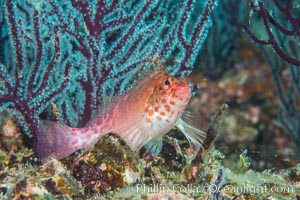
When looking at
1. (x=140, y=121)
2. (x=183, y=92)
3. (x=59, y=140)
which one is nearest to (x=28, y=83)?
(x=59, y=140)

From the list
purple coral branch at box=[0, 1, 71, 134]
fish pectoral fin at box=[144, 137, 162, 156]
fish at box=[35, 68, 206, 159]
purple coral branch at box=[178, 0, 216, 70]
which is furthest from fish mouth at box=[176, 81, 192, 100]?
purple coral branch at box=[0, 1, 71, 134]

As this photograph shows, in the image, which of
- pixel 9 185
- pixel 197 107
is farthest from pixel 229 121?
pixel 9 185

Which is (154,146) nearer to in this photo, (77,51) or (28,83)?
(77,51)

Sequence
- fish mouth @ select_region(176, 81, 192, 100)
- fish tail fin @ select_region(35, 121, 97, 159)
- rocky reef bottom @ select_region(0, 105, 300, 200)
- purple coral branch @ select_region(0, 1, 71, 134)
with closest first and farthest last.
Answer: rocky reef bottom @ select_region(0, 105, 300, 200) → fish mouth @ select_region(176, 81, 192, 100) → fish tail fin @ select_region(35, 121, 97, 159) → purple coral branch @ select_region(0, 1, 71, 134)

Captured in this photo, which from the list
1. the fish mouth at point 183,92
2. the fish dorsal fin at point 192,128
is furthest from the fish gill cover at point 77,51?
the fish mouth at point 183,92

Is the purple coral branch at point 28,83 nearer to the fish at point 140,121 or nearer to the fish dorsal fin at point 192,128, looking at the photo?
the fish at point 140,121

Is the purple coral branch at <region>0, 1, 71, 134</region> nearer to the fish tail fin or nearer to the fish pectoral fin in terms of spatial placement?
the fish tail fin

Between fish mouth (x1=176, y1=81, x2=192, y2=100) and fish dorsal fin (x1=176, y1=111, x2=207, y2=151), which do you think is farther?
fish dorsal fin (x1=176, y1=111, x2=207, y2=151)

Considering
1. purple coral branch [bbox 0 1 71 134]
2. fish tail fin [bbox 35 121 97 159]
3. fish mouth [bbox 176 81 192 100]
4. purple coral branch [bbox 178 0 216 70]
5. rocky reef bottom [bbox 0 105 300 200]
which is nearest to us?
rocky reef bottom [bbox 0 105 300 200]
